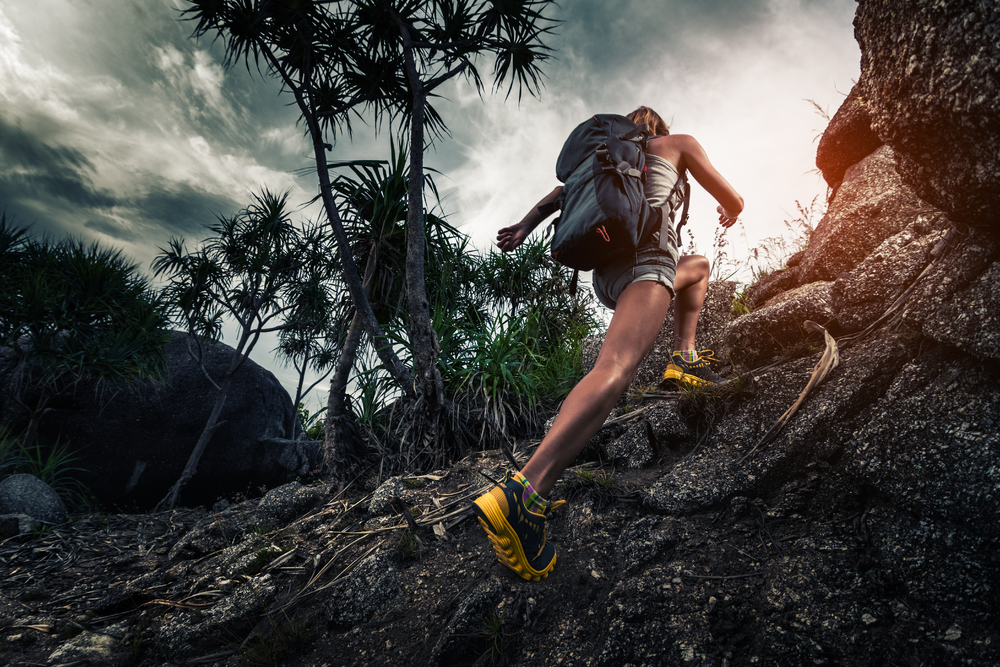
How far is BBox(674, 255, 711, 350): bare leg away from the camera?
2213mm

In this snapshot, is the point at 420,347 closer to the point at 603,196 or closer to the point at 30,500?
the point at 603,196

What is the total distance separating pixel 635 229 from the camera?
1481mm

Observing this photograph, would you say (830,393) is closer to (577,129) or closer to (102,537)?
(577,129)

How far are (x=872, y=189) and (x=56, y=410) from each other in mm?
9805

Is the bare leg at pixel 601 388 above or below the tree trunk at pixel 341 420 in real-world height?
below

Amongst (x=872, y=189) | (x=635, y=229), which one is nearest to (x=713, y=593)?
(x=635, y=229)

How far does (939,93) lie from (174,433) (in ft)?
30.8

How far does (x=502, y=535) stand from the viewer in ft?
4.25

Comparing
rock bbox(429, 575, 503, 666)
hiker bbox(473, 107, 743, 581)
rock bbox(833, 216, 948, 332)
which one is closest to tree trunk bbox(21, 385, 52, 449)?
rock bbox(429, 575, 503, 666)

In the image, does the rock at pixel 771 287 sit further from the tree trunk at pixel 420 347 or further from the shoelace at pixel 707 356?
the tree trunk at pixel 420 347

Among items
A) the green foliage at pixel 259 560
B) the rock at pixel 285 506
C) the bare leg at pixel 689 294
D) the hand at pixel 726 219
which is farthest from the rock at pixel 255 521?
the hand at pixel 726 219

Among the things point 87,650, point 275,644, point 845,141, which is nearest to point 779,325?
point 845,141

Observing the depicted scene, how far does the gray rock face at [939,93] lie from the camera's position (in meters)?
1.04

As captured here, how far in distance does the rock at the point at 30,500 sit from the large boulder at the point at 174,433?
7.29 feet
